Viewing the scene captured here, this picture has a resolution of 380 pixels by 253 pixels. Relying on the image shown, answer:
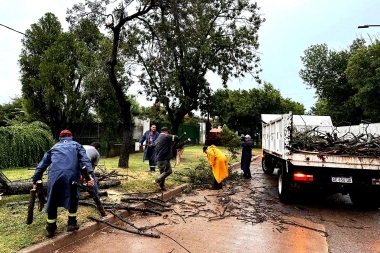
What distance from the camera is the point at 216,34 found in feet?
54.6

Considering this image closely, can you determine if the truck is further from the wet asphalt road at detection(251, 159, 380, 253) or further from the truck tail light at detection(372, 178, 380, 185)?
the wet asphalt road at detection(251, 159, 380, 253)

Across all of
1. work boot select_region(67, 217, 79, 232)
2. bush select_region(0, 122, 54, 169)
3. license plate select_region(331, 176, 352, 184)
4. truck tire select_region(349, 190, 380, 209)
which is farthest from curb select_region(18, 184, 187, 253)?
bush select_region(0, 122, 54, 169)

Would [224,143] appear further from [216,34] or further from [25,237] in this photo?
[25,237]

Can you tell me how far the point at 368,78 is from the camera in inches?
912

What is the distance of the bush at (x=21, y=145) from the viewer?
12.1 metres

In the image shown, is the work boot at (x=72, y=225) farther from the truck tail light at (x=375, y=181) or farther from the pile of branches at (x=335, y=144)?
the truck tail light at (x=375, y=181)

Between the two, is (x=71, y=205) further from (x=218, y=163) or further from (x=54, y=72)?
(x=54, y=72)

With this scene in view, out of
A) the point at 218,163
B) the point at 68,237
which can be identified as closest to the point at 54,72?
the point at 218,163

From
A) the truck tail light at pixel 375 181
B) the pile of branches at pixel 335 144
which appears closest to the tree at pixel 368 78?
the pile of branches at pixel 335 144

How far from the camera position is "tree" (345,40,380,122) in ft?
75.2

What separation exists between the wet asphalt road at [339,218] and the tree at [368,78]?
1654 centimetres

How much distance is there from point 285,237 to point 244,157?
663 centimetres

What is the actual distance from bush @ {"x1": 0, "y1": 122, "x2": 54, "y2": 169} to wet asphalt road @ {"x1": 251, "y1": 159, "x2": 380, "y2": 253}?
8660 mm

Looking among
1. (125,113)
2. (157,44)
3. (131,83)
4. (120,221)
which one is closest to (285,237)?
(120,221)
